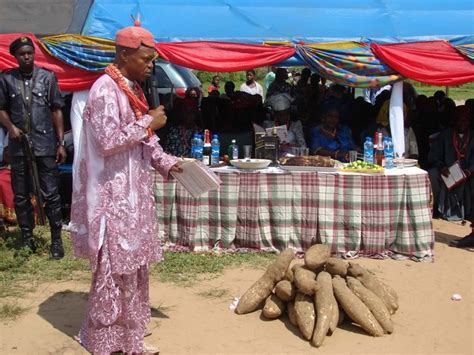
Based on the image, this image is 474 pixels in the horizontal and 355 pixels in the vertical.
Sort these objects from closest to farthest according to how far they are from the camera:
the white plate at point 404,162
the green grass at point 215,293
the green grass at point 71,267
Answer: the green grass at point 215,293 → the green grass at point 71,267 → the white plate at point 404,162

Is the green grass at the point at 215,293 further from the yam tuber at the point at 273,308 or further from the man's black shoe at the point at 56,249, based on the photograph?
the man's black shoe at the point at 56,249

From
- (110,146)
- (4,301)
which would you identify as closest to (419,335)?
(110,146)

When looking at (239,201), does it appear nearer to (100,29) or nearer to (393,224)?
(393,224)

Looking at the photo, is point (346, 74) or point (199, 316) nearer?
point (199, 316)

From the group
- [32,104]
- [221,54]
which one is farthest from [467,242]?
[32,104]

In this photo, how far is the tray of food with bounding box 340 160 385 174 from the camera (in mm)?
6422

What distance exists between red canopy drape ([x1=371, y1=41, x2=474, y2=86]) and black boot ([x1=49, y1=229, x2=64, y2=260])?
3.67m

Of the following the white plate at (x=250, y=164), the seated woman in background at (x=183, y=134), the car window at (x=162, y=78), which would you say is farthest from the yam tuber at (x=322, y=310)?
the car window at (x=162, y=78)

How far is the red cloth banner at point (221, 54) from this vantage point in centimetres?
698

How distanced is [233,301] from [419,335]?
1406 mm

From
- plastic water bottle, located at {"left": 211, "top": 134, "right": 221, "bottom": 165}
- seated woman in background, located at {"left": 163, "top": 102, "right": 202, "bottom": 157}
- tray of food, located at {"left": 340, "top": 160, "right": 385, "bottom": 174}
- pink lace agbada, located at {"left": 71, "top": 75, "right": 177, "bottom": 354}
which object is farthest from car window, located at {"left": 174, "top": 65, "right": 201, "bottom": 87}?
pink lace agbada, located at {"left": 71, "top": 75, "right": 177, "bottom": 354}

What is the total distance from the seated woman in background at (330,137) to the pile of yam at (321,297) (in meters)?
2.79

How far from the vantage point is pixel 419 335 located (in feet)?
15.0

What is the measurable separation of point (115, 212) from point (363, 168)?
3314 millimetres
